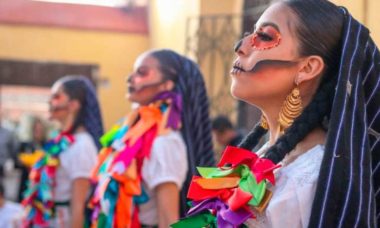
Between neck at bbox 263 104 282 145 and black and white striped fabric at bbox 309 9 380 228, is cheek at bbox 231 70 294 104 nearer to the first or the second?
neck at bbox 263 104 282 145

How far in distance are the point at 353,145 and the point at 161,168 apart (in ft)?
5.28

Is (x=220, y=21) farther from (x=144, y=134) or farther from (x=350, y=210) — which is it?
(x=350, y=210)

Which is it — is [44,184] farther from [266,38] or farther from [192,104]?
[266,38]

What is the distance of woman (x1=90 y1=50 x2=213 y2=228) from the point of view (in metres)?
3.31

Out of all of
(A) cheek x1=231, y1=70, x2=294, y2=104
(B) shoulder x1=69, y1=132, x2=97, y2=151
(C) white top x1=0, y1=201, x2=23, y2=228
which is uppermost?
(A) cheek x1=231, y1=70, x2=294, y2=104

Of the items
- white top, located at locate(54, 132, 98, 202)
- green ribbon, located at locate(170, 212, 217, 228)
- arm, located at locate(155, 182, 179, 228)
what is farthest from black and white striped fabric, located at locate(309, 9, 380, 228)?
white top, located at locate(54, 132, 98, 202)

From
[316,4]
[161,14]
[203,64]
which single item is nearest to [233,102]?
[203,64]

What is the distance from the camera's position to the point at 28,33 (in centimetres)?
1047

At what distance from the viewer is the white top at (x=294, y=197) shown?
1.79m

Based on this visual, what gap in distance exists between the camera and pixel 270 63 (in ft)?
6.57

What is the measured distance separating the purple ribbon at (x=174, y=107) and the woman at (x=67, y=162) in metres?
0.97

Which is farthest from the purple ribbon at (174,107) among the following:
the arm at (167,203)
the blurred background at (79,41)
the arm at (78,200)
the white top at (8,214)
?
the blurred background at (79,41)

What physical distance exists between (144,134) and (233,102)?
4.05 meters

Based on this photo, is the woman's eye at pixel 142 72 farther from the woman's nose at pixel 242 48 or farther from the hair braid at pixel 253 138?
the woman's nose at pixel 242 48
